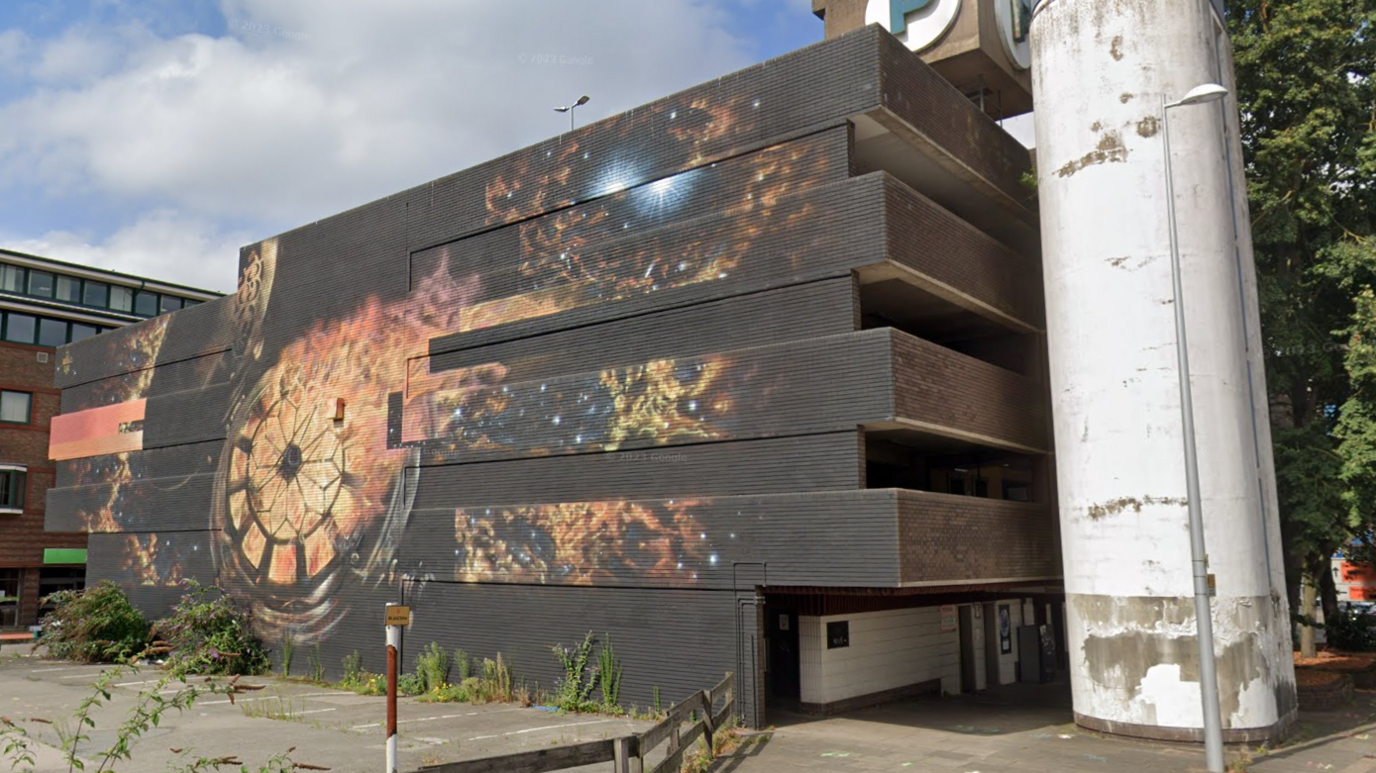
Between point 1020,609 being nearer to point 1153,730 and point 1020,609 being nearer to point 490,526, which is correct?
point 1153,730

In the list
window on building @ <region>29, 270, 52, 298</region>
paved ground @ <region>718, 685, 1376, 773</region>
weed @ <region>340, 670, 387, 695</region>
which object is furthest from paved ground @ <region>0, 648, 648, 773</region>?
window on building @ <region>29, 270, 52, 298</region>

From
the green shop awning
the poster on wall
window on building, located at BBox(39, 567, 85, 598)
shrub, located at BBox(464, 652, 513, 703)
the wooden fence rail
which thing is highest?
the green shop awning

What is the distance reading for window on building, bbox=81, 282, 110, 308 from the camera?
51281 millimetres

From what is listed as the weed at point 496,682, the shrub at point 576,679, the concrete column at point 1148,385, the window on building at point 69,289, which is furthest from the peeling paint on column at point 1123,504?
the window on building at point 69,289

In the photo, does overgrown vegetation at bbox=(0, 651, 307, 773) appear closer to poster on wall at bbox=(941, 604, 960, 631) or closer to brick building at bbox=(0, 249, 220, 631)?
poster on wall at bbox=(941, 604, 960, 631)

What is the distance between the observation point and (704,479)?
20.0 metres

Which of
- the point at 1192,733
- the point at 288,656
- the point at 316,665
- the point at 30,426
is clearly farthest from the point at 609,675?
the point at 30,426

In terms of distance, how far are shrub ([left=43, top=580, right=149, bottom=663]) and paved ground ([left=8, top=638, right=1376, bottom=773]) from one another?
23.2 feet

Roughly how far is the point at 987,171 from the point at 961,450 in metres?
6.52

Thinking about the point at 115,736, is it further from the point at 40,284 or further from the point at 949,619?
the point at 40,284

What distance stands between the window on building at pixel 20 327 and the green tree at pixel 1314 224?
164 feet

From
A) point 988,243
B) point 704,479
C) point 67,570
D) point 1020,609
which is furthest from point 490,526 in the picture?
point 67,570

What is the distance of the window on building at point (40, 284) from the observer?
49.6 m

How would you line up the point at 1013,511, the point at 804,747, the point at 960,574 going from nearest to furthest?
the point at 804,747, the point at 960,574, the point at 1013,511
